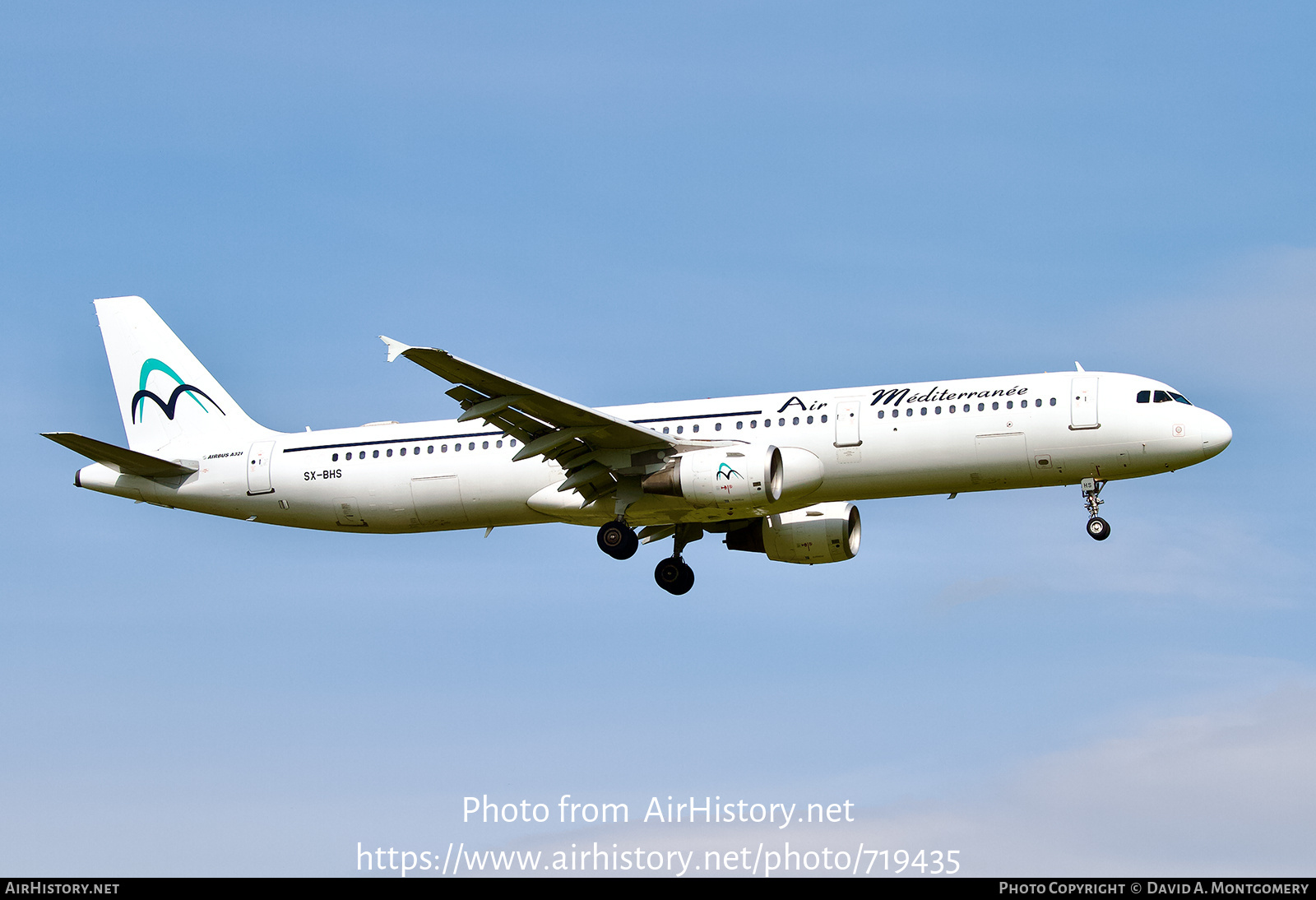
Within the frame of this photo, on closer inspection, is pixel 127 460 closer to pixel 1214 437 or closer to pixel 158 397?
pixel 158 397

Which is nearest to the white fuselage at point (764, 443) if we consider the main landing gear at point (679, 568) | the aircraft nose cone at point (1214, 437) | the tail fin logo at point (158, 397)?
the aircraft nose cone at point (1214, 437)

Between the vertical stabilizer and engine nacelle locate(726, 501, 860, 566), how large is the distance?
14.1 metres

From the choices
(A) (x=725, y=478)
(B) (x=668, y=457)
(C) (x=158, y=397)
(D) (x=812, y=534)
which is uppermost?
(C) (x=158, y=397)

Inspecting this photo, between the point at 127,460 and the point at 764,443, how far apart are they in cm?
1672

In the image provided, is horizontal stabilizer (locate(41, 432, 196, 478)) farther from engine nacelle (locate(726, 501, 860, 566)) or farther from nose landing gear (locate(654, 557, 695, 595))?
engine nacelle (locate(726, 501, 860, 566))

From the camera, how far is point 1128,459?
3672cm

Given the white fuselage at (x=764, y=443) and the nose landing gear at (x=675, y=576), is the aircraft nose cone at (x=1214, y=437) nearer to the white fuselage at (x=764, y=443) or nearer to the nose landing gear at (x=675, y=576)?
the white fuselage at (x=764, y=443)

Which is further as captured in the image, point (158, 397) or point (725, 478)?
point (158, 397)

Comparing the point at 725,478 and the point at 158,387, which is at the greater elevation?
the point at 158,387

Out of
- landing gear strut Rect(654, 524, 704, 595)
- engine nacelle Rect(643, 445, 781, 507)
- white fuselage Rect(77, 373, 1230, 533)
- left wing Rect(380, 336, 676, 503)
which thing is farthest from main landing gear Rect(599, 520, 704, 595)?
engine nacelle Rect(643, 445, 781, 507)

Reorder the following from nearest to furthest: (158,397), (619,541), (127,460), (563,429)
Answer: (563,429) → (619,541) → (127,460) → (158,397)

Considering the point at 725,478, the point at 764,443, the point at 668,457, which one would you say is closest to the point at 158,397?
the point at 668,457

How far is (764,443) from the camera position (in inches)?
1511

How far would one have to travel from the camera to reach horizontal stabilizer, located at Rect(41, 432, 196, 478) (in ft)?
132
